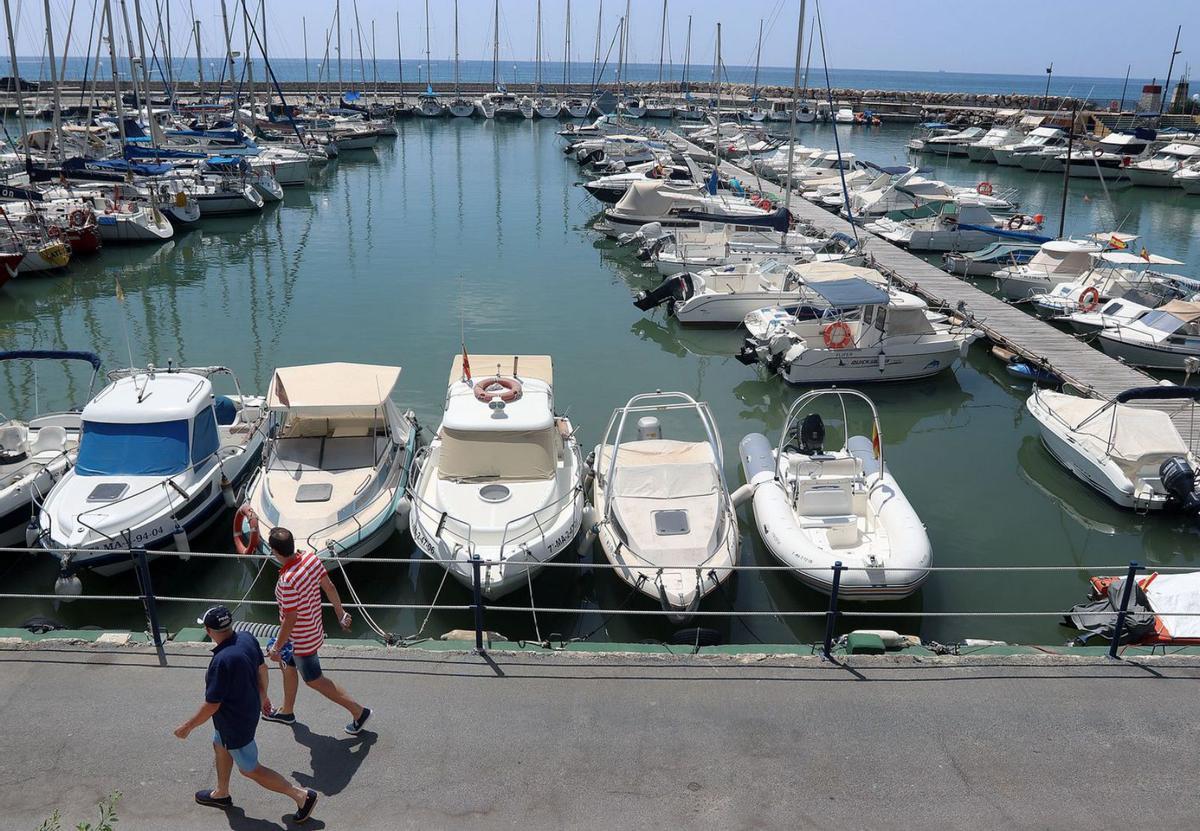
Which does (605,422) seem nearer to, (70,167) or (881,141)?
(70,167)

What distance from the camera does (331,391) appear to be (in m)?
13.4

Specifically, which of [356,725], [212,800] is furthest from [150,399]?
[212,800]

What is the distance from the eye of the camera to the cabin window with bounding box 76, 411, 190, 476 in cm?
1267

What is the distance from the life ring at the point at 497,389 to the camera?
13.2 m

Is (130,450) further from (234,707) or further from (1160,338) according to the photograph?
(1160,338)

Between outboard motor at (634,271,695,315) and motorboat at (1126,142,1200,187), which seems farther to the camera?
motorboat at (1126,142,1200,187)

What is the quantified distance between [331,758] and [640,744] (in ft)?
7.85

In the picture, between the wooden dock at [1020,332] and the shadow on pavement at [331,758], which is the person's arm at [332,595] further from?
the wooden dock at [1020,332]

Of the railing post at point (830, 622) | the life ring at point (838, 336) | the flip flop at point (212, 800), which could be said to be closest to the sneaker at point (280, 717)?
the flip flop at point (212, 800)

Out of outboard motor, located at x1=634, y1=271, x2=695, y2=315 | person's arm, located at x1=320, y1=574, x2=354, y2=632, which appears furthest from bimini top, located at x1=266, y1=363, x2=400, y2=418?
outboard motor, located at x1=634, y1=271, x2=695, y2=315

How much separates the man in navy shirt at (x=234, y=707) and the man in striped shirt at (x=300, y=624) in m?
0.64

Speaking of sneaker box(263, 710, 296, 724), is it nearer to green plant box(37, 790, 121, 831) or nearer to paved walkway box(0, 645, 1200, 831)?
paved walkway box(0, 645, 1200, 831)

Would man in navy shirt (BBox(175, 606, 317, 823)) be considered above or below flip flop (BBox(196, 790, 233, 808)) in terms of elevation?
above

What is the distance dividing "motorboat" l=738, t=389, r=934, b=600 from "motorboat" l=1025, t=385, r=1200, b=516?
4.27 metres
